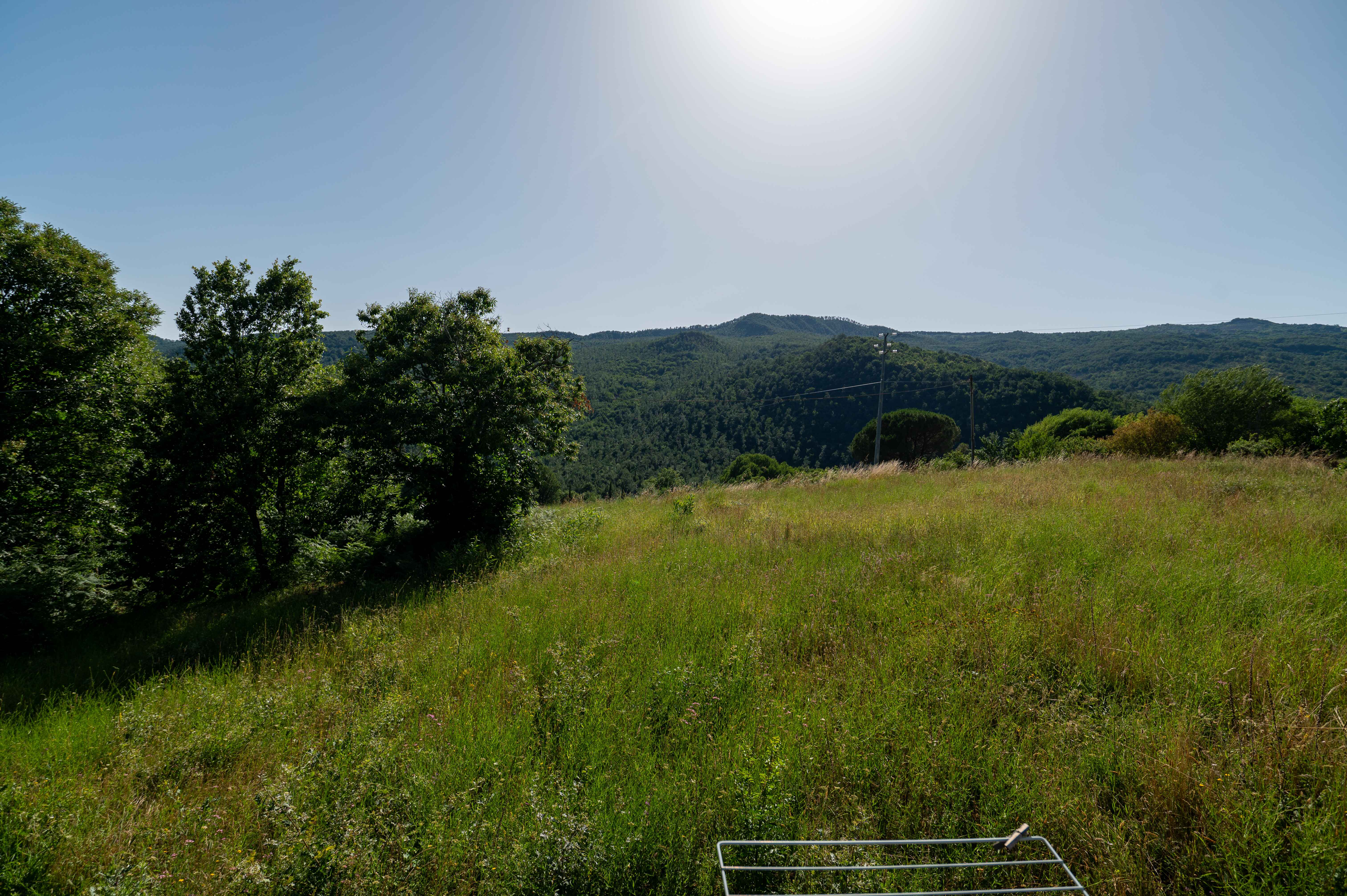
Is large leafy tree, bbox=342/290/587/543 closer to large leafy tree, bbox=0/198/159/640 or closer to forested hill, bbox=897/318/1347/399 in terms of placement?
large leafy tree, bbox=0/198/159/640

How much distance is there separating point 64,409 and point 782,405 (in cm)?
8514

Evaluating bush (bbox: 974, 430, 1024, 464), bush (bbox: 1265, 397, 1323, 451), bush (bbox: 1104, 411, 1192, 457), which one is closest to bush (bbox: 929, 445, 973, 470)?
bush (bbox: 974, 430, 1024, 464)

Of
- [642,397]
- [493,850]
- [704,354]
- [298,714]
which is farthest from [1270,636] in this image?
[704,354]

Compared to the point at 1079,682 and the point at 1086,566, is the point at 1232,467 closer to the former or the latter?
the point at 1086,566

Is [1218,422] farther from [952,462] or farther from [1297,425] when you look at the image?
[952,462]

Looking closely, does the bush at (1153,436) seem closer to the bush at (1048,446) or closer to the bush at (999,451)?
the bush at (1048,446)

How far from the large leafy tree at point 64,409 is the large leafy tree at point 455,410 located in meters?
5.11

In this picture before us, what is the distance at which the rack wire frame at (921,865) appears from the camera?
1.99 metres

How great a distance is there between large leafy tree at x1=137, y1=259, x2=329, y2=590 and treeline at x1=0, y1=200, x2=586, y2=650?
4 cm

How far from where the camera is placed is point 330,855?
2428 mm

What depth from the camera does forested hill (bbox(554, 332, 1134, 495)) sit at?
68.4 metres

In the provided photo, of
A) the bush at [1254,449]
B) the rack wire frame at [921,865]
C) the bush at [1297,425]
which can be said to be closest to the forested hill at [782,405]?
the bush at [1297,425]

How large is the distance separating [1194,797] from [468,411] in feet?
35.5

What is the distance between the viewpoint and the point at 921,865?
2.04 metres
